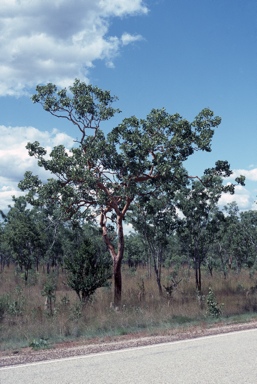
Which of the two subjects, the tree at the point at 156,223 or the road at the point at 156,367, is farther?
the tree at the point at 156,223

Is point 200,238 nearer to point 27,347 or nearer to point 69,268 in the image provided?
point 69,268

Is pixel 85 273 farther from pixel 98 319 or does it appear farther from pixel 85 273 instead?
pixel 98 319

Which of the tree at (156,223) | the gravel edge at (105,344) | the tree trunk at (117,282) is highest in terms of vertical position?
the tree at (156,223)

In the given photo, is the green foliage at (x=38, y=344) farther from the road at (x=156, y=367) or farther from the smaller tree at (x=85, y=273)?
the smaller tree at (x=85, y=273)

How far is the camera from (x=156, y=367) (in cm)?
671

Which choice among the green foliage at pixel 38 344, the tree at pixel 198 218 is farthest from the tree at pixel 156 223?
the green foliage at pixel 38 344

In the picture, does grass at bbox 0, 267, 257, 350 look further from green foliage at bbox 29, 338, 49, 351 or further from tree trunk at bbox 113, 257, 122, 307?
tree trunk at bbox 113, 257, 122, 307

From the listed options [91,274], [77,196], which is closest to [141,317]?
[91,274]

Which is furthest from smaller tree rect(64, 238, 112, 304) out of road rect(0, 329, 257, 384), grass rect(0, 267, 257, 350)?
road rect(0, 329, 257, 384)

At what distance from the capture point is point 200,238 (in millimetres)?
22797

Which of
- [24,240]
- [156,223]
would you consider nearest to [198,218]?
[156,223]

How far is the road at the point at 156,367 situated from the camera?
601 cm

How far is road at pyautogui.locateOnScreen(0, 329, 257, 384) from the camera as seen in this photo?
6.01 metres

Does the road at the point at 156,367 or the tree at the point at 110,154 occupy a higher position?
the tree at the point at 110,154
